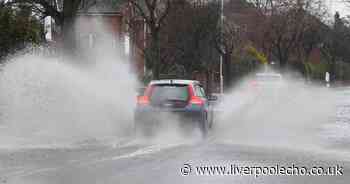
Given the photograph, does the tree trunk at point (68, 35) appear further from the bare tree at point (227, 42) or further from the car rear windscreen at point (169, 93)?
the bare tree at point (227, 42)

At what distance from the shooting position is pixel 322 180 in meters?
12.1

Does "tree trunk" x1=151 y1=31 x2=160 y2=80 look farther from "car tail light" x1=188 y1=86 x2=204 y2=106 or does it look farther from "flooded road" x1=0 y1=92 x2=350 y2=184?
"flooded road" x1=0 y1=92 x2=350 y2=184

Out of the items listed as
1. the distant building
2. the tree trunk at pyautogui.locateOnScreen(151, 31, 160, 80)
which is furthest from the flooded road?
the distant building

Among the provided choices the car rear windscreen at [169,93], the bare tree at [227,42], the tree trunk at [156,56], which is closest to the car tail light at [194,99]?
the car rear windscreen at [169,93]

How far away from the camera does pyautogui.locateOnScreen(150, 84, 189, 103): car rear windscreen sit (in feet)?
63.7

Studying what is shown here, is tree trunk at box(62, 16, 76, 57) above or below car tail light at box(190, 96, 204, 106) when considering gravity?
above

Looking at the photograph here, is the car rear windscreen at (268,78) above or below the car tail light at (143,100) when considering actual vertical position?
below

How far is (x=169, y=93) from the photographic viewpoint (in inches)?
768

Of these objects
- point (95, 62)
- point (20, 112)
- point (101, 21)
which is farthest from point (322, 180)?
point (101, 21)

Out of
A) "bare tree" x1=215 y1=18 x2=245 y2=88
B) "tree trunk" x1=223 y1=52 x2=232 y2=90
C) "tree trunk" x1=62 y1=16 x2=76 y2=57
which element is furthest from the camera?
"tree trunk" x1=223 y1=52 x2=232 y2=90

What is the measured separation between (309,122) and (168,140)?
9.06 meters

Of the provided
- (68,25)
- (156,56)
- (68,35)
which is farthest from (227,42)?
(68,35)

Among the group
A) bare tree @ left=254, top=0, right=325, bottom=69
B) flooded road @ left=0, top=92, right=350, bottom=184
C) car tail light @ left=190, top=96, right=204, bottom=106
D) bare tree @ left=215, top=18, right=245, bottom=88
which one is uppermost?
bare tree @ left=254, top=0, right=325, bottom=69

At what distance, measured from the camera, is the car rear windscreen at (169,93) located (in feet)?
63.7
